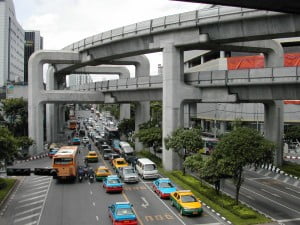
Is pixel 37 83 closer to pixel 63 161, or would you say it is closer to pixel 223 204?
pixel 63 161

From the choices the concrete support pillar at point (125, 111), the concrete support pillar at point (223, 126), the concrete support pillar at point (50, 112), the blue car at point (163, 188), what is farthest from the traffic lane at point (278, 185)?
the concrete support pillar at point (50, 112)

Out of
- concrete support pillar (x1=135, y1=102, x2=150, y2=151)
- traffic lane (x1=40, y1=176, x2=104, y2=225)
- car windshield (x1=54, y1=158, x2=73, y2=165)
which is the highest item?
concrete support pillar (x1=135, y1=102, x2=150, y2=151)

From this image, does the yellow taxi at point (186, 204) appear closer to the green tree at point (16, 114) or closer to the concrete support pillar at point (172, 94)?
the concrete support pillar at point (172, 94)

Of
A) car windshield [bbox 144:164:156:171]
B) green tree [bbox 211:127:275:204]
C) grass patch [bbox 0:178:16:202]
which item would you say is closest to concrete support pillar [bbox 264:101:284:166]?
car windshield [bbox 144:164:156:171]

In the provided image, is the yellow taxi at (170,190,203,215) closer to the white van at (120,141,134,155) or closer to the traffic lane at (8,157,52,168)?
the traffic lane at (8,157,52,168)

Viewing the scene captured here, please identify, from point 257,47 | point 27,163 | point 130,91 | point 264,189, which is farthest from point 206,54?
point 264,189

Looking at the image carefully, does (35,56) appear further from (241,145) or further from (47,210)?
(241,145)
